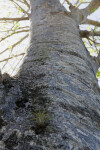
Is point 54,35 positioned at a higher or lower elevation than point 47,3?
lower

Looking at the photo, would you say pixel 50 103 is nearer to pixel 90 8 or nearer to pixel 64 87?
pixel 64 87

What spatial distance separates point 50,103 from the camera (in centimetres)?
94

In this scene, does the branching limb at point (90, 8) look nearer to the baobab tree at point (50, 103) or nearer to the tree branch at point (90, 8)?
the tree branch at point (90, 8)

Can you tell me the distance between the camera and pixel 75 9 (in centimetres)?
318

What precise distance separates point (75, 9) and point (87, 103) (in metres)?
2.49

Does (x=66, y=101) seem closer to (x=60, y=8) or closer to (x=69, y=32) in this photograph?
(x=69, y=32)

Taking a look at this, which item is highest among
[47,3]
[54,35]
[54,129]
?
A: [47,3]

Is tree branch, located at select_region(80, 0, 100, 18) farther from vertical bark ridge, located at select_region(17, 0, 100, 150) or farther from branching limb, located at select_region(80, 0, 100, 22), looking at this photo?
vertical bark ridge, located at select_region(17, 0, 100, 150)

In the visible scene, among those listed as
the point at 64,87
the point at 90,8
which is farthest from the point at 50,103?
the point at 90,8

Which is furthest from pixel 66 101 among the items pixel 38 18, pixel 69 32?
pixel 38 18

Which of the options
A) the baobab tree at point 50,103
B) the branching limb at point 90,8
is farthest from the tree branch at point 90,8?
the baobab tree at point 50,103

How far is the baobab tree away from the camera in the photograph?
74cm

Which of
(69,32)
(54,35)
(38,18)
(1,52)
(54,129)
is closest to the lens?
(54,129)

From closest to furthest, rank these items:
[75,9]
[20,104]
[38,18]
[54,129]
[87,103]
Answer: [54,129]
[20,104]
[87,103]
[38,18]
[75,9]
